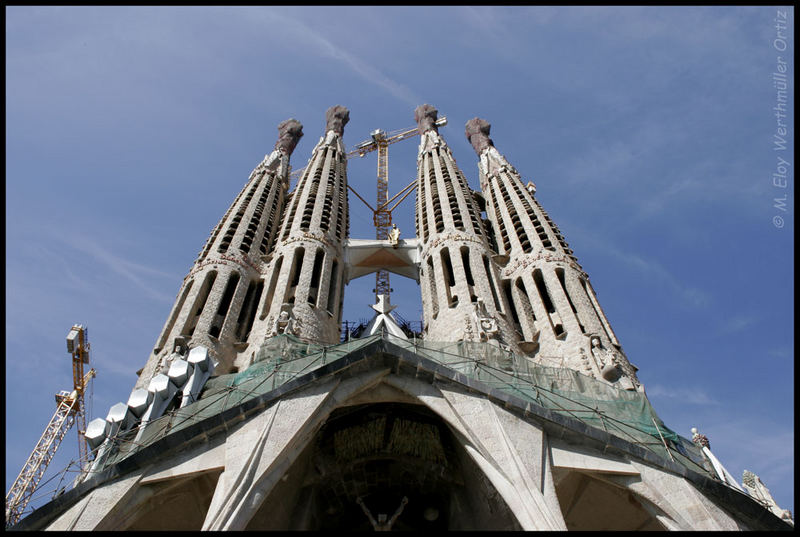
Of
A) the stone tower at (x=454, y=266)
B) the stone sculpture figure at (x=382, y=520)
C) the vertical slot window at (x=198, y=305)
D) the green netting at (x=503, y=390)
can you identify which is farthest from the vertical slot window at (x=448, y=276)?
the stone sculpture figure at (x=382, y=520)

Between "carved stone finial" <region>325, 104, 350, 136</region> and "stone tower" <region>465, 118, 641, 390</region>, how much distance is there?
13.2 m

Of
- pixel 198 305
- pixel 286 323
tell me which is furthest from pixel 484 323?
pixel 198 305

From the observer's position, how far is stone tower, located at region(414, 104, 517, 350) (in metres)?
23.0

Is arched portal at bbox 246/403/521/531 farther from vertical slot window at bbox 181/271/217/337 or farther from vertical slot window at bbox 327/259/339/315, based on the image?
vertical slot window at bbox 327/259/339/315

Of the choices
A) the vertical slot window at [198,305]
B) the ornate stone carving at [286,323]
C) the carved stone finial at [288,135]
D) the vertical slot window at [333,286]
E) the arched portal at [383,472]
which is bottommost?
the arched portal at [383,472]

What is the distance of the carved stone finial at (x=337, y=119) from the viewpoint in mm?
43500

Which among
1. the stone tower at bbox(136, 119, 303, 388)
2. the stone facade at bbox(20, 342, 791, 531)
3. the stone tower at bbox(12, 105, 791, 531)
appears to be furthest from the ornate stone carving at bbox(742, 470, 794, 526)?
the stone tower at bbox(136, 119, 303, 388)

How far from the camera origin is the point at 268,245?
29.0m

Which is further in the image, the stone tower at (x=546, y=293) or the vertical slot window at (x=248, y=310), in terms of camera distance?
the vertical slot window at (x=248, y=310)

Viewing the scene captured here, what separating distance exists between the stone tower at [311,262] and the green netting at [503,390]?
547cm

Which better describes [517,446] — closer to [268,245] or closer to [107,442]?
[107,442]

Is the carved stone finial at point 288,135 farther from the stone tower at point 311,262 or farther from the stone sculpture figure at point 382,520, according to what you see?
the stone sculpture figure at point 382,520

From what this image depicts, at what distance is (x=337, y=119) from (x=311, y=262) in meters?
20.2

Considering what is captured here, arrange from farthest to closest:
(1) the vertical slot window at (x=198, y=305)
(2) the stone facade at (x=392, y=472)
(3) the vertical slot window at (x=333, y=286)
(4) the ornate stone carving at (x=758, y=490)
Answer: (3) the vertical slot window at (x=333, y=286)
(1) the vertical slot window at (x=198, y=305)
(4) the ornate stone carving at (x=758, y=490)
(2) the stone facade at (x=392, y=472)
